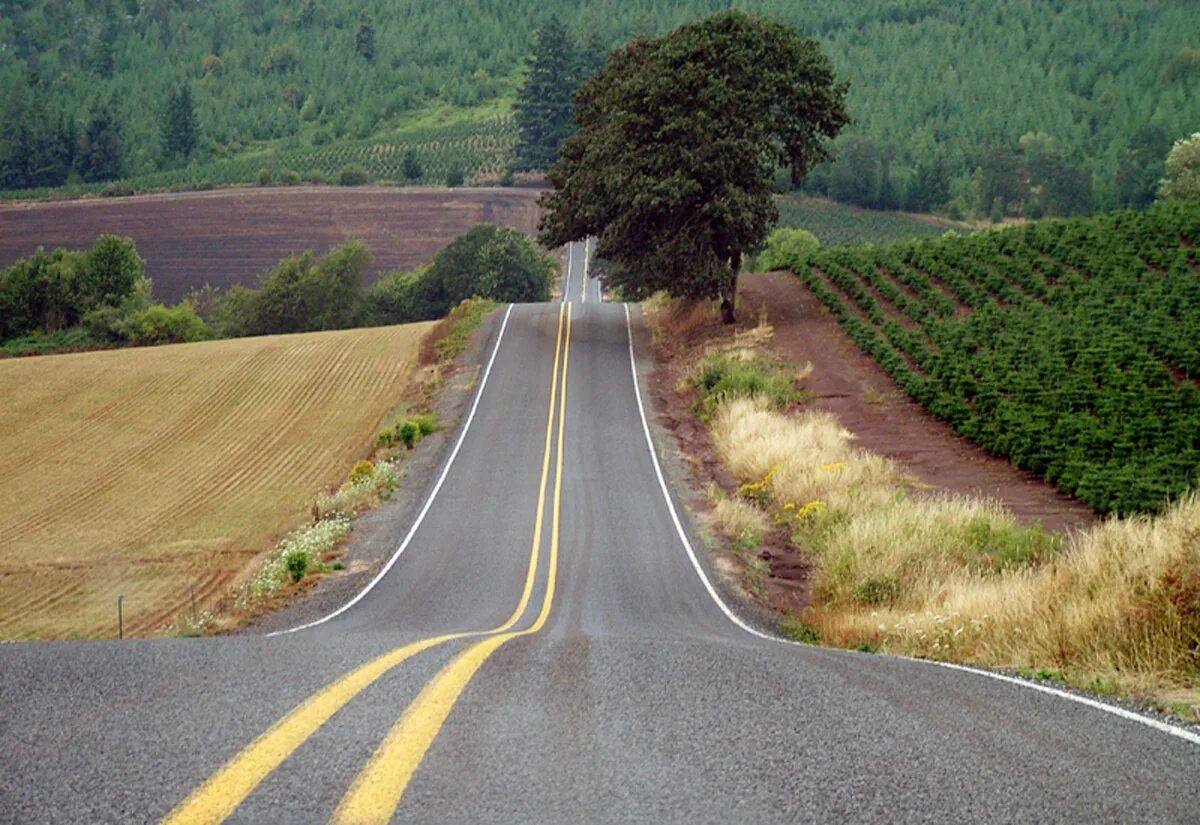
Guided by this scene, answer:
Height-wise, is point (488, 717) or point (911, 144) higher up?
point (911, 144)

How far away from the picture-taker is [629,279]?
260ft

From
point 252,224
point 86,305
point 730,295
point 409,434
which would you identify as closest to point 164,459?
point 409,434

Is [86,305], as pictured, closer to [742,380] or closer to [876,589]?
[742,380]

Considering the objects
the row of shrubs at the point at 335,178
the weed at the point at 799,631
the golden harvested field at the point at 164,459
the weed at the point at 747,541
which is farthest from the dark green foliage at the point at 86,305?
the weed at the point at 799,631

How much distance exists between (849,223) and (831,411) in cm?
9928

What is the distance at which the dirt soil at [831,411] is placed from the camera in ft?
86.5

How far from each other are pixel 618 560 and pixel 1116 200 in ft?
443

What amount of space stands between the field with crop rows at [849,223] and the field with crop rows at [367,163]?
4044cm

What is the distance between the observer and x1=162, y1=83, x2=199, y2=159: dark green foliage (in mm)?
192475

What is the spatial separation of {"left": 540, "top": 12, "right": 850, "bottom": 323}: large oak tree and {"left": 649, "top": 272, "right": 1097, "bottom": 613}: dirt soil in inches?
143

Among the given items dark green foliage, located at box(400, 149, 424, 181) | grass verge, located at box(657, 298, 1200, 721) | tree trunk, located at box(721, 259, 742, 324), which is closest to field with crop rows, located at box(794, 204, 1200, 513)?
grass verge, located at box(657, 298, 1200, 721)

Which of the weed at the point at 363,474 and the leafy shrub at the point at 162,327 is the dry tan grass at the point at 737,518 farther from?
the leafy shrub at the point at 162,327

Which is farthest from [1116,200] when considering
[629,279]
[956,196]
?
[629,279]

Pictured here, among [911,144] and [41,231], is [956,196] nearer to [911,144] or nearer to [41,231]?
[911,144]
